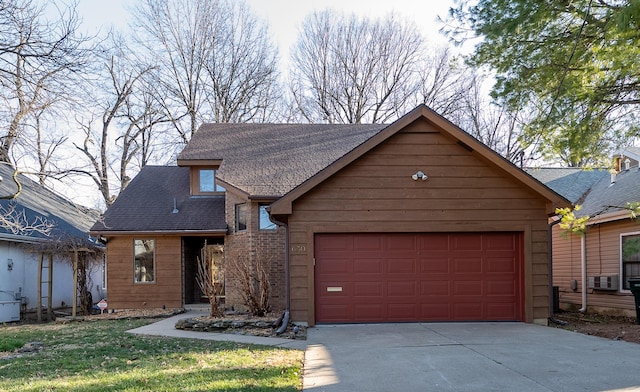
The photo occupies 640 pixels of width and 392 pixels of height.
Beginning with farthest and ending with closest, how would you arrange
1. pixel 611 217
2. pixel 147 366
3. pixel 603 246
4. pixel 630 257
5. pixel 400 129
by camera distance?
pixel 603 246
pixel 611 217
pixel 630 257
pixel 400 129
pixel 147 366

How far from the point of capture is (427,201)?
484 inches

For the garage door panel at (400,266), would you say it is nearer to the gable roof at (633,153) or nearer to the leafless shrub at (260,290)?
the leafless shrub at (260,290)

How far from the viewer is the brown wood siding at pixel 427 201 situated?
12133 millimetres

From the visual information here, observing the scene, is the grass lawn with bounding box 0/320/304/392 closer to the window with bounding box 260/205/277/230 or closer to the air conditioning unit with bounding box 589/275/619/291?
the window with bounding box 260/205/277/230

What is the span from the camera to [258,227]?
50.0ft

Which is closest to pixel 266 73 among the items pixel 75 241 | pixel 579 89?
pixel 75 241

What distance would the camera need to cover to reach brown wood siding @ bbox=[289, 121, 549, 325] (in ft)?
39.8

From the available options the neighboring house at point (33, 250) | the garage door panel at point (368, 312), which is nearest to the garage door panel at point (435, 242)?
the garage door panel at point (368, 312)

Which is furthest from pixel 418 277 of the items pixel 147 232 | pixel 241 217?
pixel 147 232

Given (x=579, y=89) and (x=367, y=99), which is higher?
(x=367, y=99)

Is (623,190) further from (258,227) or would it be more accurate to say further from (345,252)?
(258,227)

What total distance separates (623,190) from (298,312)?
10393mm

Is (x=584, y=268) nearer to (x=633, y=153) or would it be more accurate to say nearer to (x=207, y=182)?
(x=633, y=153)

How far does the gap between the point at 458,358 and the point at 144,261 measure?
1171 centimetres
